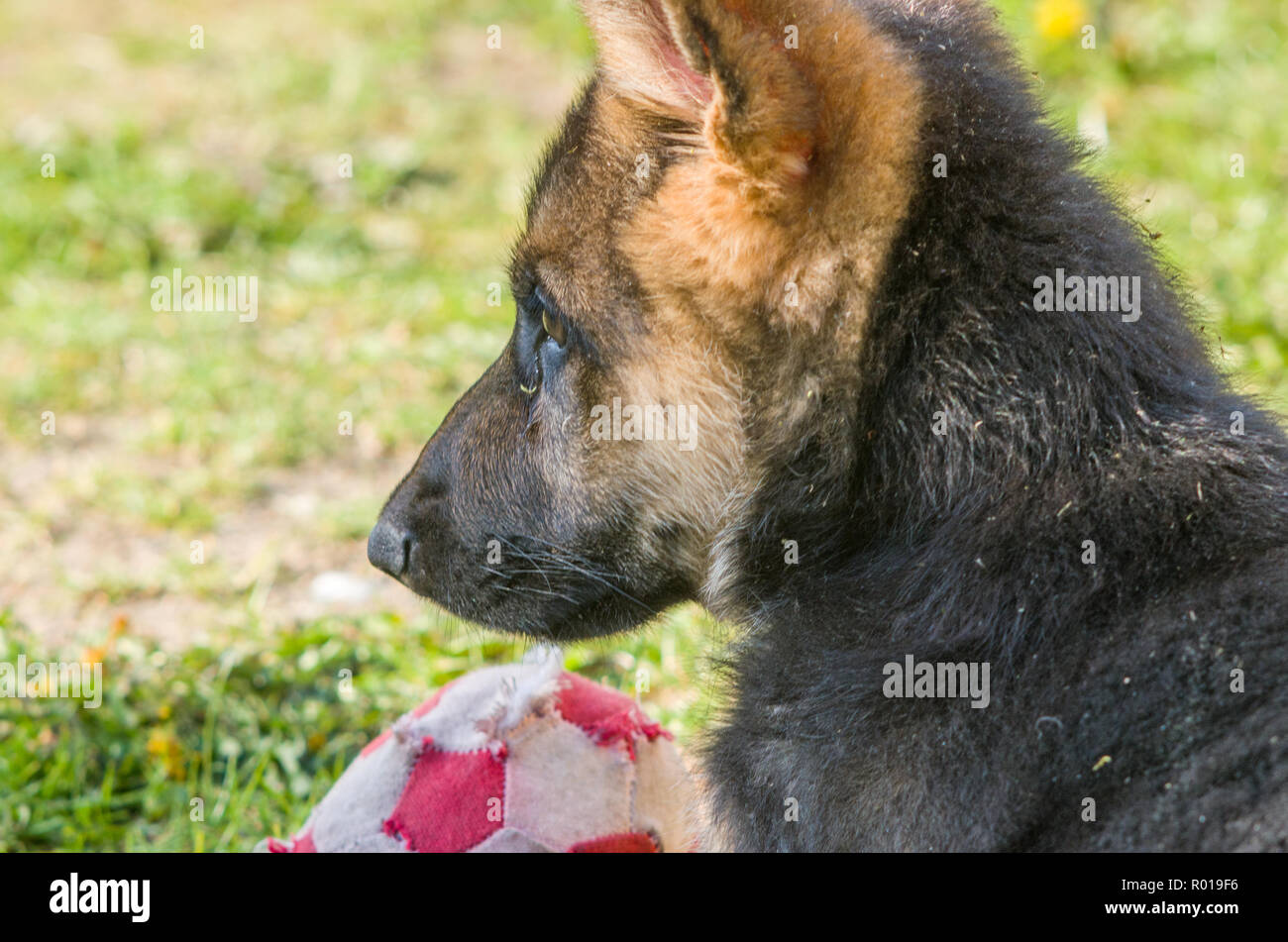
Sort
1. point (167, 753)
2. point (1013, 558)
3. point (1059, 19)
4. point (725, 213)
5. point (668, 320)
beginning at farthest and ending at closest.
→ point (1059, 19) < point (167, 753) < point (668, 320) < point (725, 213) < point (1013, 558)

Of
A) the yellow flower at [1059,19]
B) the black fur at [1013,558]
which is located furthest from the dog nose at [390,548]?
the yellow flower at [1059,19]

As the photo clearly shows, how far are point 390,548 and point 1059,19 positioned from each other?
7.18 metres

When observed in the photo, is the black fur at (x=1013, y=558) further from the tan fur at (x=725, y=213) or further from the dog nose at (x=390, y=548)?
the dog nose at (x=390, y=548)

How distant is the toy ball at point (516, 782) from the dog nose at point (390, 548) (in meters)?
0.41

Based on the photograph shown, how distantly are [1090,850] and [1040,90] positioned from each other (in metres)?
1.82

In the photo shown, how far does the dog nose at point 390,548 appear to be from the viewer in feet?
12.3

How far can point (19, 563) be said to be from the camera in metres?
5.77

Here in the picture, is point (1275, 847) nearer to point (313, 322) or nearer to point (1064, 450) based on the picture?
point (1064, 450)

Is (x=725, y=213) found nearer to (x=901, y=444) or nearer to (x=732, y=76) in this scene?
(x=732, y=76)

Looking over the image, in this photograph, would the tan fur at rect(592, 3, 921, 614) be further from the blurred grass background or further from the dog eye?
the blurred grass background

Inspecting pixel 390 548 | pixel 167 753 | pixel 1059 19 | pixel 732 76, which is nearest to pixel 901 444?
pixel 732 76

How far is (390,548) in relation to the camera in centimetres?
376

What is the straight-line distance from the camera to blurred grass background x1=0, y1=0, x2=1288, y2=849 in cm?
475

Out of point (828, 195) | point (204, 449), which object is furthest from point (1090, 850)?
point (204, 449)
